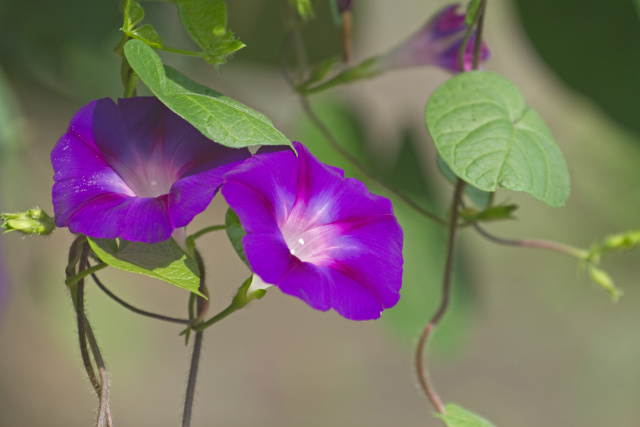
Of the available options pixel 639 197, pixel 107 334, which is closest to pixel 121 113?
pixel 107 334

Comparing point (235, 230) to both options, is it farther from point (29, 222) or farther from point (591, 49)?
point (591, 49)

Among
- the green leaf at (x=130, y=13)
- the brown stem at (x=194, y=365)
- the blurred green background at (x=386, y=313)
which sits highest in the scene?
the green leaf at (x=130, y=13)

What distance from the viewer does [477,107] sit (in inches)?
23.3

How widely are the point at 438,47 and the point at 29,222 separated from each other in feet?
1.73

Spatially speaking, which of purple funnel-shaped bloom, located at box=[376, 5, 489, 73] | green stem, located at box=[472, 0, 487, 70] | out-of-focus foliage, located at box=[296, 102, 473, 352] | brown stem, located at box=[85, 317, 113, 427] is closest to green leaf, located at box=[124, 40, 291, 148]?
brown stem, located at box=[85, 317, 113, 427]

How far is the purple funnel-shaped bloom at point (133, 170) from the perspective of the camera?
42 centimetres

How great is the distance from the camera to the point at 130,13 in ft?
1.58

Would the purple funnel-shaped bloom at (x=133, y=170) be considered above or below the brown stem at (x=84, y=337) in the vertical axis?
above

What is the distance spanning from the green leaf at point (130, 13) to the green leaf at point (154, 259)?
5.6 inches

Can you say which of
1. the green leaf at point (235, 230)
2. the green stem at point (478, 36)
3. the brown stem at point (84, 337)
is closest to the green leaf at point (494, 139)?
the green stem at point (478, 36)

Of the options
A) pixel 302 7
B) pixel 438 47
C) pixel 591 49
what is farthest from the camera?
pixel 591 49

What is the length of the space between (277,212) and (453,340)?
0.75 metres

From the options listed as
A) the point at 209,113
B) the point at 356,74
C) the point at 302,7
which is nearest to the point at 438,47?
the point at 356,74

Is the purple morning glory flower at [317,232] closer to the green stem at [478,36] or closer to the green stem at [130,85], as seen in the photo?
the green stem at [130,85]
